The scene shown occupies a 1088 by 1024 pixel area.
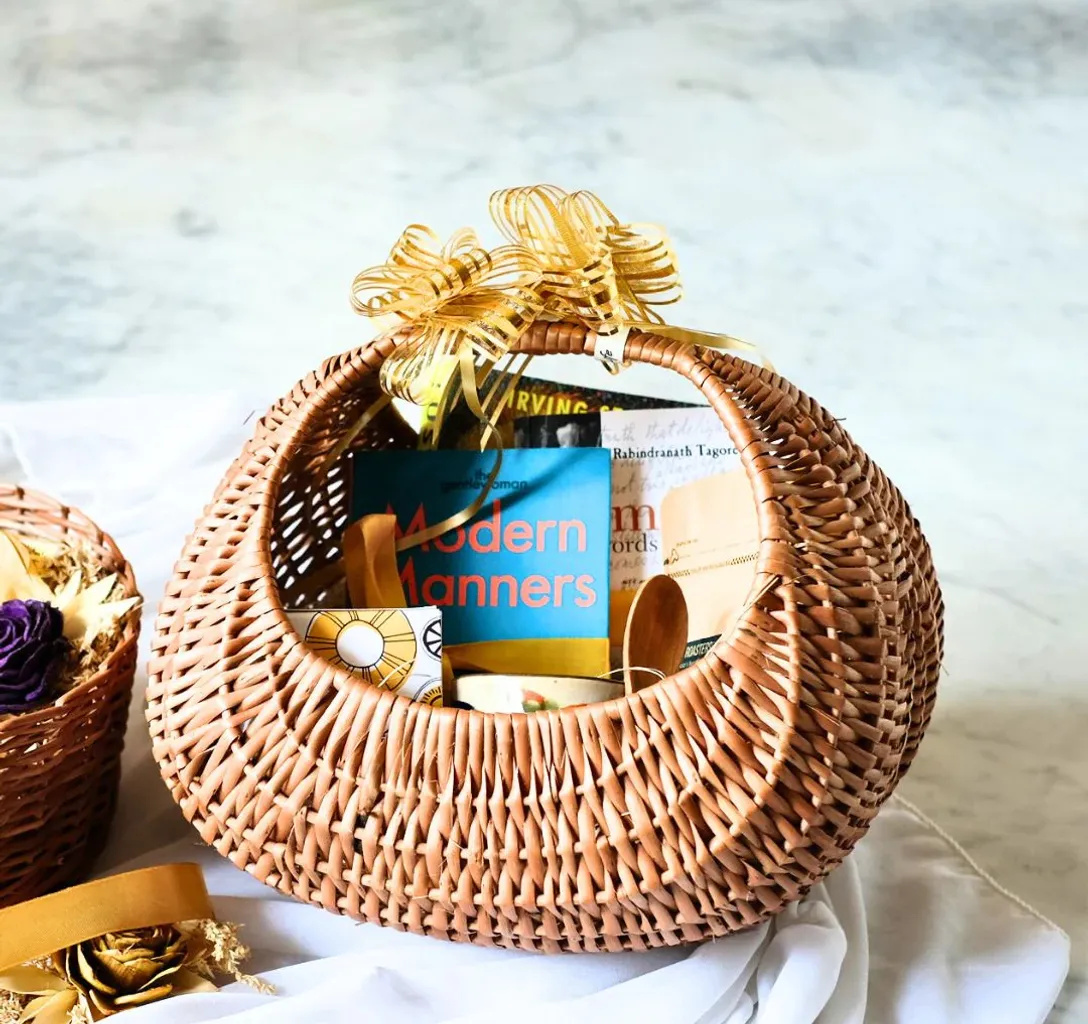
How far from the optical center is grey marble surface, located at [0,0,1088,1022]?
1347 millimetres

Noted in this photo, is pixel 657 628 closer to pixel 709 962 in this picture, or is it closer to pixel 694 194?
pixel 709 962

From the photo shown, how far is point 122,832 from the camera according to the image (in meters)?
0.93

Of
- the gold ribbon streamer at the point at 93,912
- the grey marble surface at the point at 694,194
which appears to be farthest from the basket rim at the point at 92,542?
the grey marble surface at the point at 694,194

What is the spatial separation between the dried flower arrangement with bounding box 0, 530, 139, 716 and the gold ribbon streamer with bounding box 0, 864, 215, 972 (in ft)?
0.39

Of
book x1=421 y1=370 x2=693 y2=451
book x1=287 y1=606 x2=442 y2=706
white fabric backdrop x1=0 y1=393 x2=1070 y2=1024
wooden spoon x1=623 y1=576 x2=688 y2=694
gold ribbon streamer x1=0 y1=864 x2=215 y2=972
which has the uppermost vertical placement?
book x1=421 y1=370 x2=693 y2=451

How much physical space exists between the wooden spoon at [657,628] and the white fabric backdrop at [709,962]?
0.18m

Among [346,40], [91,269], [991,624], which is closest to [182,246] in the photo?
[91,269]

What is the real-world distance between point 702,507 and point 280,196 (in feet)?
3.70

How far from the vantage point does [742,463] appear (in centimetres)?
74

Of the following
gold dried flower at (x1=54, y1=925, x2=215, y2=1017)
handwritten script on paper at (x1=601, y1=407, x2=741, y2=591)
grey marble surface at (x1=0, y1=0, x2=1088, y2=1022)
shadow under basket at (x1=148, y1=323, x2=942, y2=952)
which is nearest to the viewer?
shadow under basket at (x1=148, y1=323, x2=942, y2=952)

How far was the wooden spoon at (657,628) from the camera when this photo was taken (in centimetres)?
78

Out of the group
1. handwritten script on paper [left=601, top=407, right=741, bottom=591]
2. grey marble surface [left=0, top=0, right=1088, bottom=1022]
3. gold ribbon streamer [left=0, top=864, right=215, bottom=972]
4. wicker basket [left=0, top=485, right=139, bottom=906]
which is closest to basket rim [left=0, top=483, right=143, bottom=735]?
wicker basket [left=0, top=485, right=139, bottom=906]

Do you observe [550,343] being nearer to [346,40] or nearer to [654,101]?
[654,101]

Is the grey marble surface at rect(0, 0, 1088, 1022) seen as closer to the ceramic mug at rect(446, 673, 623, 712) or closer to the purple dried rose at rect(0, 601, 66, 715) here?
the ceramic mug at rect(446, 673, 623, 712)
